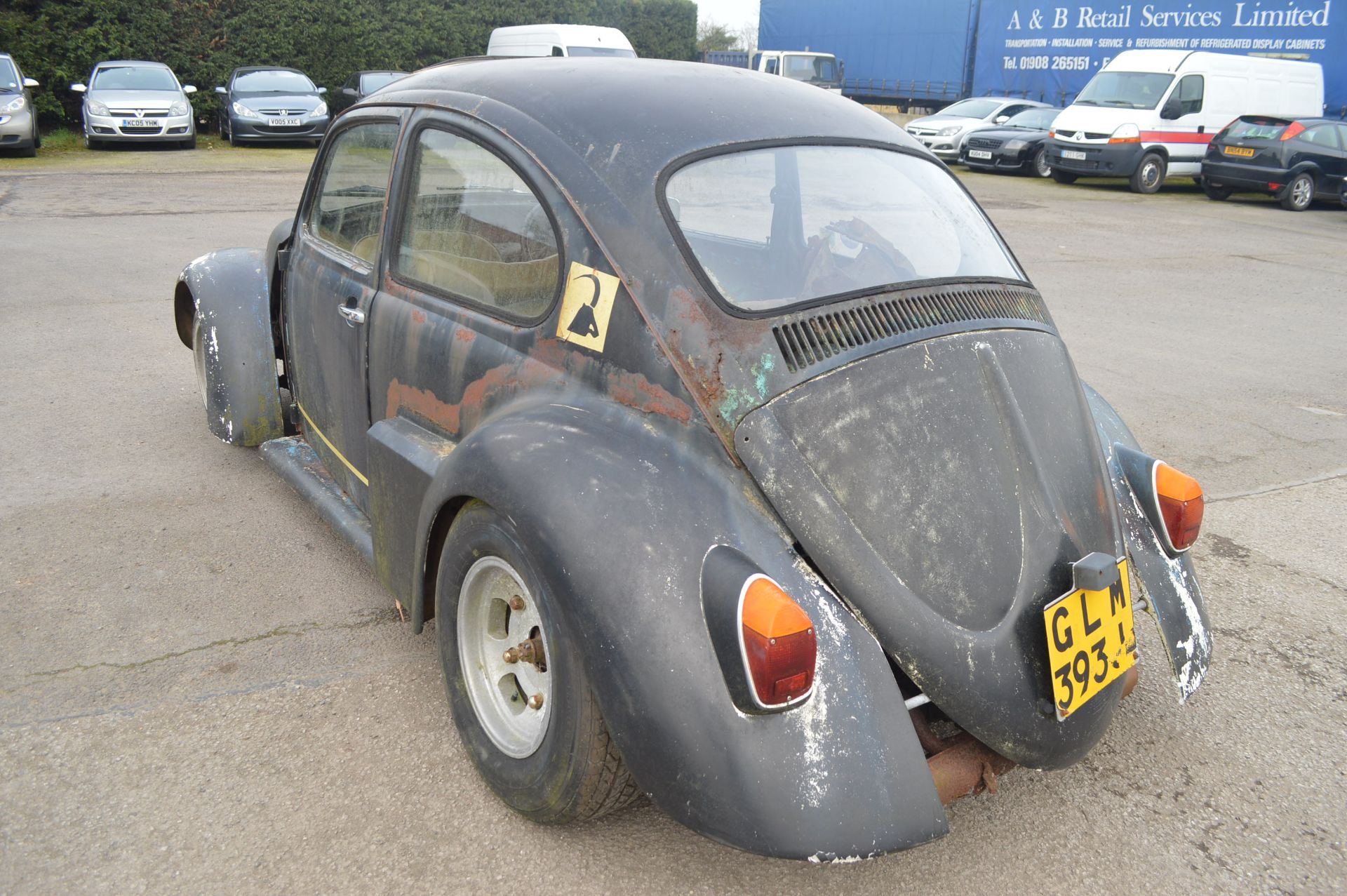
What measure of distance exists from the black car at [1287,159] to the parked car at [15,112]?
1905 centimetres

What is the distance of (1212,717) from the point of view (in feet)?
10.1

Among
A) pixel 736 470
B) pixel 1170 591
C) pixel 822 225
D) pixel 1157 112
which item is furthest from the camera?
pixel 1157 112

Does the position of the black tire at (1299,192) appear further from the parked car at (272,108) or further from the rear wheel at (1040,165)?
the parked car at (272,108)

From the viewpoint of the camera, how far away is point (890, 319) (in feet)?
8.50

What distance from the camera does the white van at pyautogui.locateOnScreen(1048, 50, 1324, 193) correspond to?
18078 mm

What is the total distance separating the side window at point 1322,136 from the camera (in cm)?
1697

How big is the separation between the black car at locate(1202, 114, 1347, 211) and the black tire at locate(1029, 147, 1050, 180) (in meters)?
3.08

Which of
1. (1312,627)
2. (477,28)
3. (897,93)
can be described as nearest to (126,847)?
(1312,627)

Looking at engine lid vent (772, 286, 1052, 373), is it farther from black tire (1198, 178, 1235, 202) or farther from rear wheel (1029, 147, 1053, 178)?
rear wheel (1029, 147, 1053, 178)

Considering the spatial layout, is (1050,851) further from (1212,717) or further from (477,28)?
(477,28)

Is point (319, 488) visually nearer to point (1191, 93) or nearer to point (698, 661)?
point (698, 661)

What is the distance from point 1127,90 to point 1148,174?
5.34 ft

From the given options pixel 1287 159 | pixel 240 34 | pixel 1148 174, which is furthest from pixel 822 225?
pixel 240 34

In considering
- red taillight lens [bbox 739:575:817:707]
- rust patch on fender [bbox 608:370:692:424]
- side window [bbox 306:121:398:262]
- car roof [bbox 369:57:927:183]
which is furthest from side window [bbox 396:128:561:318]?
red taillight lens [bbox 739:575:817:707]
